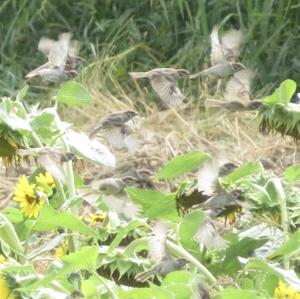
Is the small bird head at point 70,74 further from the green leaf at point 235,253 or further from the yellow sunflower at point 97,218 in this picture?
the green leaf at point 235,253

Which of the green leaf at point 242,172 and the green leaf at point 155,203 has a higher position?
the green leaf at point 242,172

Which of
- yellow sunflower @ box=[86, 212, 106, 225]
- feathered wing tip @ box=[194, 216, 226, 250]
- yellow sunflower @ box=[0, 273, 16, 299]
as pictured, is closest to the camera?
yellow sunflower @ box=[0, 273, 16, 299]

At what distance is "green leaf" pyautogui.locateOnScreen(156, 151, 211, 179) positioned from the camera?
144cm

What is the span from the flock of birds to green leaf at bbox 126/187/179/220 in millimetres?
14

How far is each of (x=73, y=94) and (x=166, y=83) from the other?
16.9 inches

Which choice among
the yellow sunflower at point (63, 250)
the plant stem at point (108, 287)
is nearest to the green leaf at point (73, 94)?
the yellow sunflower at point (63, 250)

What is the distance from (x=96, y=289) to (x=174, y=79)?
0.81 m

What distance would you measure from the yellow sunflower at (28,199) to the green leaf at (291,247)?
1.33ft

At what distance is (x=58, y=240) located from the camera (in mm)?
1474

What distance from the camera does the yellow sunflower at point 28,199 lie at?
5.56 feet

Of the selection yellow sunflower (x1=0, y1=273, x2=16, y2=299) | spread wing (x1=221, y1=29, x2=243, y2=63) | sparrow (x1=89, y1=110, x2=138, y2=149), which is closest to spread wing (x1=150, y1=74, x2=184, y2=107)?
spread wing (x1=221, y1=29, x2=243, y2=63)

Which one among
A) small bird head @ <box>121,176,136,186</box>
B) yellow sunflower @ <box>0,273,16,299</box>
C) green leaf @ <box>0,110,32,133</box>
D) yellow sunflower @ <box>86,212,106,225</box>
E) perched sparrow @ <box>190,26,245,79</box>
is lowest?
yellow sunflower @ <box>86,212,106,225</box>

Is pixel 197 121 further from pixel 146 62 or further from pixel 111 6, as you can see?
pixel 111 6

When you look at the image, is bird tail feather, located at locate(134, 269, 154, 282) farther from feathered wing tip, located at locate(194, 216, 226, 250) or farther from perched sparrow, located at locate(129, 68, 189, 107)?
perched sparrow, located at locate(129, 68, 189, 107)
